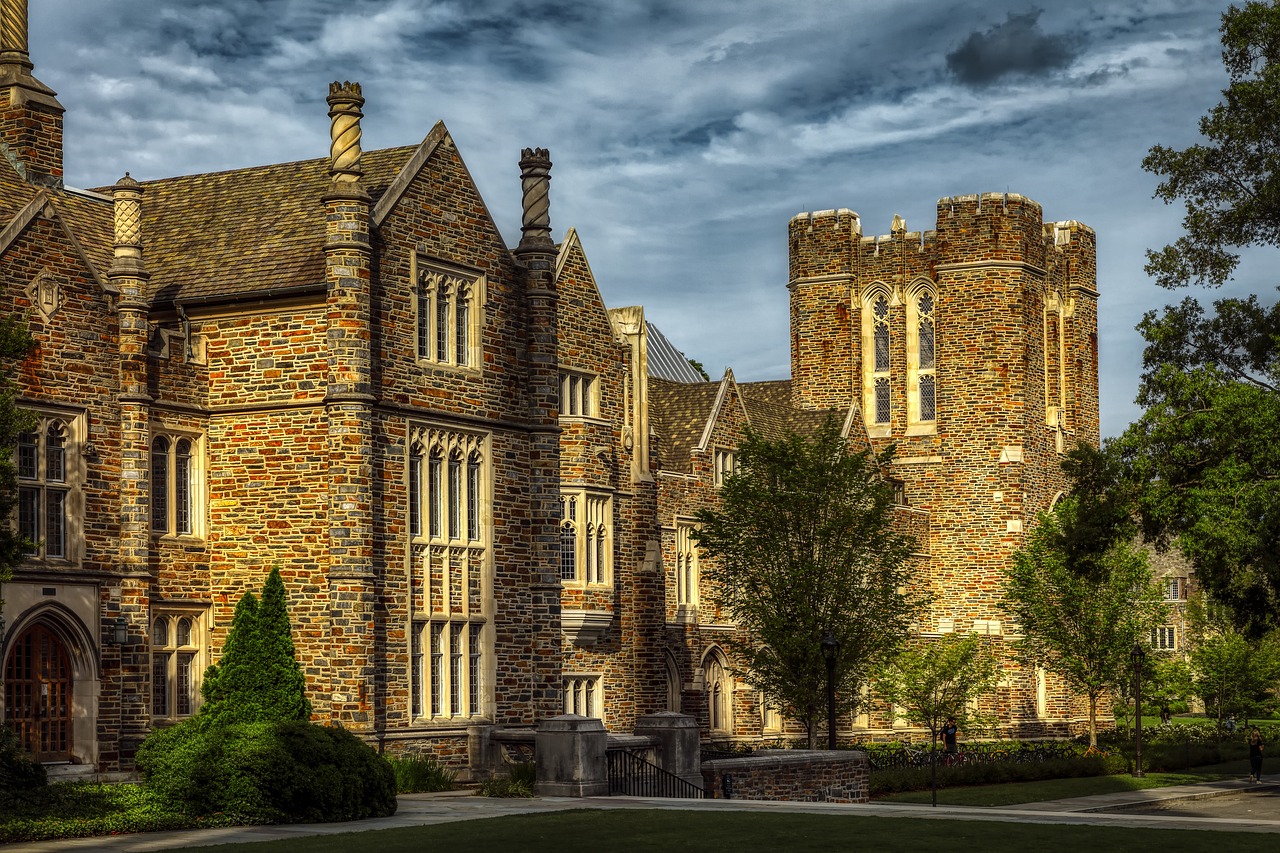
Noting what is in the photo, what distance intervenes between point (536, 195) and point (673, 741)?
13.0 m

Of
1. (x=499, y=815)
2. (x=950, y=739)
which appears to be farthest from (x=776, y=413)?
(x=499, y=815)

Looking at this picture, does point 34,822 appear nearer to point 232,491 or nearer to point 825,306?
point 232,491

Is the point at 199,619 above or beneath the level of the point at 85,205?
beneath

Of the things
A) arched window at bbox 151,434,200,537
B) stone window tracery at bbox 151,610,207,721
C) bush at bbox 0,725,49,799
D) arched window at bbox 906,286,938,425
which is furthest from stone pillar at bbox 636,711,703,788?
arched window at bbox 906,286,938,425

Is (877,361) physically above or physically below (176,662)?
above

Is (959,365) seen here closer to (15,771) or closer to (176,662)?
(176,662)

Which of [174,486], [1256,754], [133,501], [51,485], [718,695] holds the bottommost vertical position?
[1256,754]

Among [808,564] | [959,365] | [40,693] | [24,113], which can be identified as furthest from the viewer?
[959,365]

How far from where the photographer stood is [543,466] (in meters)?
39.6

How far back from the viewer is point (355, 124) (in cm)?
3566

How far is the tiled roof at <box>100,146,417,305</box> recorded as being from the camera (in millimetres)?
36156

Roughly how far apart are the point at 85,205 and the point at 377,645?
11242 millimetres

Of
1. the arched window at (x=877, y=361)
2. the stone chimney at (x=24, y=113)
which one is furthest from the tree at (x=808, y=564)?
the arched window at (x=877, y=361)

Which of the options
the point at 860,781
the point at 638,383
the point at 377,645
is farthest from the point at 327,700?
the point at 638,383
